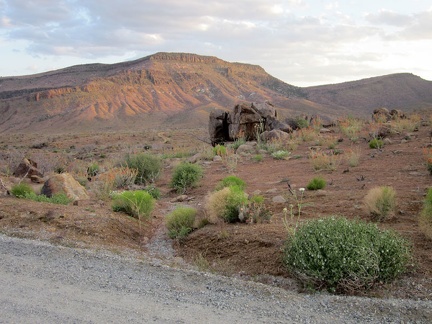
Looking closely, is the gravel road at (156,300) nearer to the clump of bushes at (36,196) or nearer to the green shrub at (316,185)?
the clump of bushes at (36,196)

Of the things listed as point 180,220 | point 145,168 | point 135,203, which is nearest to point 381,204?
point 180,220

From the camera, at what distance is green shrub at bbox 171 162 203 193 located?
16094 millimetres

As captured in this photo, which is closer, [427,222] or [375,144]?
[427,222]

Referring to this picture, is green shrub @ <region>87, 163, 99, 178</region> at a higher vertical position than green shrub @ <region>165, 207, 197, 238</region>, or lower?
lower

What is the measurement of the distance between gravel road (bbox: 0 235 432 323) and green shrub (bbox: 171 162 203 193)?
8973 mm

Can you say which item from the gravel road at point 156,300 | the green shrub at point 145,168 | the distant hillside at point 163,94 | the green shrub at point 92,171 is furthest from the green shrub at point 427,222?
the distant hillside at point 163,94

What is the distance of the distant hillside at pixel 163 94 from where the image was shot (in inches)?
3561

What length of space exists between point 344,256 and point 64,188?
373 inches

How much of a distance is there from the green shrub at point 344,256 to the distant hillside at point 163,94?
76317mm

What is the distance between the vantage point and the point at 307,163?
18516 millimetres

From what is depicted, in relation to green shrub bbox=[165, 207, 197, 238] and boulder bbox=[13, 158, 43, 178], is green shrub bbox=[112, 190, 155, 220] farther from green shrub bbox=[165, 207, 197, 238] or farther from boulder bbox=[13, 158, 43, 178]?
boulder bbox=[13, 158, 43, 178]

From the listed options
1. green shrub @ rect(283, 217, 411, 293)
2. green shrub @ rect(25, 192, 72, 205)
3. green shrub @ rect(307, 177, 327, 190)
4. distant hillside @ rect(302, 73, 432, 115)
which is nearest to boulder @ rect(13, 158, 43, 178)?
green shrub @ rect(25, 192, 72, 205)

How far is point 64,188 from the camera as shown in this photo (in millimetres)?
13672

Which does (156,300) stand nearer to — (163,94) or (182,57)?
(163,94)
